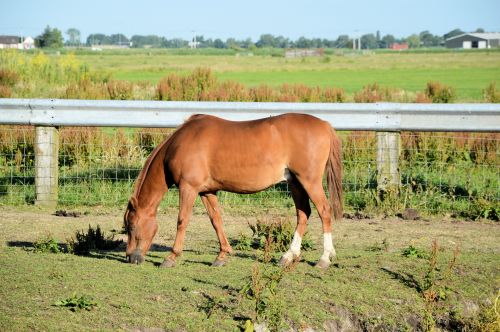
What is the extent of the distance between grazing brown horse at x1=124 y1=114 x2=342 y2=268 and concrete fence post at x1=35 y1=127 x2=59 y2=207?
3278 mm

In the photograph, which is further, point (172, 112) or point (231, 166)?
point (172, 112)

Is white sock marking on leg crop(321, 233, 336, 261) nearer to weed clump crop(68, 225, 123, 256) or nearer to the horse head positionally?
the horse head

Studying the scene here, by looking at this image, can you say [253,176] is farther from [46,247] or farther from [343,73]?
[343,73]

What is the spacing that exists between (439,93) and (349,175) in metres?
16.1

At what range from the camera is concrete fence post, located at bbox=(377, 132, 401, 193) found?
414 inches

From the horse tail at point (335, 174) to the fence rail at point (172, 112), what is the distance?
2.62 metres

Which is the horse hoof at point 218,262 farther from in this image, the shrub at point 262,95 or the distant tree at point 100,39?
the distant tree at point 100,39

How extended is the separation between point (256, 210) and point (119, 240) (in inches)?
92.1

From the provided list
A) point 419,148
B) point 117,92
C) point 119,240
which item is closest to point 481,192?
point 419,148

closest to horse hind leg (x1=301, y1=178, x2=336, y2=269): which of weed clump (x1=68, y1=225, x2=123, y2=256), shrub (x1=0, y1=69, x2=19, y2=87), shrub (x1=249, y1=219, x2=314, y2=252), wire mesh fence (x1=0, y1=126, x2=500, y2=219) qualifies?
shrub (x1=249, y1=219, x2=314, y2=252)

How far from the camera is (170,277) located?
7.11m

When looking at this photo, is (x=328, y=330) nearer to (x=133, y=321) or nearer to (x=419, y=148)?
(x=133, y=321)

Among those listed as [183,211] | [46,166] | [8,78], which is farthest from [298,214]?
[8,78]

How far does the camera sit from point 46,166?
35.4 feet
